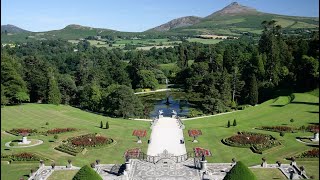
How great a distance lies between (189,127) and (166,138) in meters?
7.76

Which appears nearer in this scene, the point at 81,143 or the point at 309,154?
the point at 309,154

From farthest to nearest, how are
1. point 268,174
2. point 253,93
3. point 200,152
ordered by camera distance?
point 253,93 → point 200,152 → point 268,174

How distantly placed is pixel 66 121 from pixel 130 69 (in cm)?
6275

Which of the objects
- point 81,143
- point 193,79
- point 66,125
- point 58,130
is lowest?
point 66,125

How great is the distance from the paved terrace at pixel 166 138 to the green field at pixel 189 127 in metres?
1.32

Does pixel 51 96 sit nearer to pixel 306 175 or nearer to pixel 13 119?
pixel 13 119

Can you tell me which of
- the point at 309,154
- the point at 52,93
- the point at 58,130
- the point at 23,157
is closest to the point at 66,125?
the point at 58,130

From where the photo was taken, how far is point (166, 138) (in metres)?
50.0

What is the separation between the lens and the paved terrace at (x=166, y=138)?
44.3 m

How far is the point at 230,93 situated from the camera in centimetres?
8531

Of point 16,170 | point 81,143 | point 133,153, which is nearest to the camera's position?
point 16,170

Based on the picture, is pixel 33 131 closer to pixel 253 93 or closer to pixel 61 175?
pixel 61 175

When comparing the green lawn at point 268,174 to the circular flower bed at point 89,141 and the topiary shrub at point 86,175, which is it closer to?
the topiary shrub at point 86,175

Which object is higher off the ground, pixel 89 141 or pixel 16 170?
pixel 89 141
